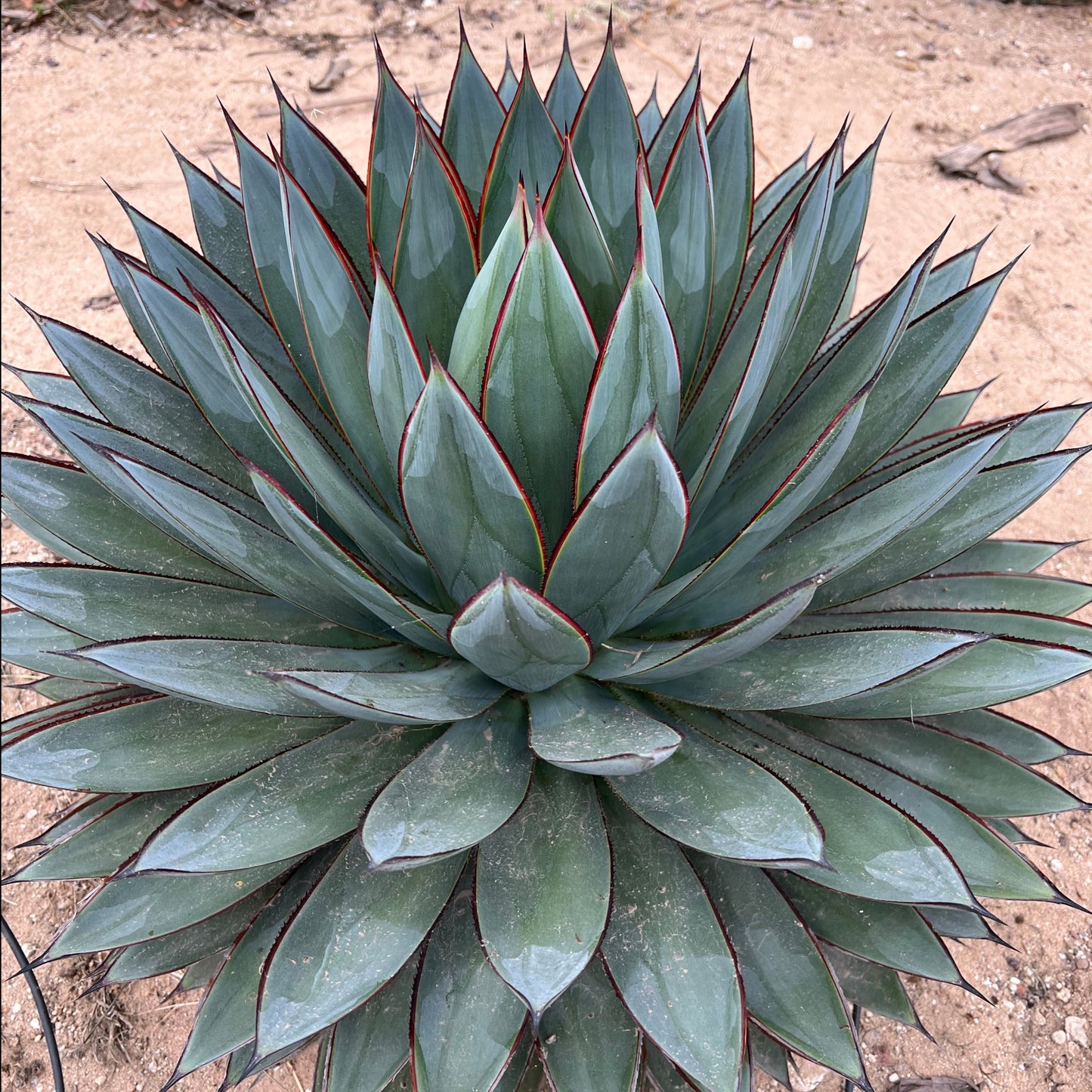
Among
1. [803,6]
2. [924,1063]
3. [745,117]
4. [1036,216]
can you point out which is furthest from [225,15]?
[924,1063]

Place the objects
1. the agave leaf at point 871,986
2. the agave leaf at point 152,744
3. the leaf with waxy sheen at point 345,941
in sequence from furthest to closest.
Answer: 1. the agave leaf at point 871,986
2. the agave leaf at point 152,744
3. the leaf with waxy sheen at point 345,941

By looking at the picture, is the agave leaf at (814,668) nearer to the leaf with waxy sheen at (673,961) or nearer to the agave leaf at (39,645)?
the leaf with waxy sheen at (673,961)

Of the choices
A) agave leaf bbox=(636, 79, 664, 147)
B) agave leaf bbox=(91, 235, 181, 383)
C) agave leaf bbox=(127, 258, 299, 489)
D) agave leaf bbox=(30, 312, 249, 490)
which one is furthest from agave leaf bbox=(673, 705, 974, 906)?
agave leaf bbox=(636, 79, 664, 147)

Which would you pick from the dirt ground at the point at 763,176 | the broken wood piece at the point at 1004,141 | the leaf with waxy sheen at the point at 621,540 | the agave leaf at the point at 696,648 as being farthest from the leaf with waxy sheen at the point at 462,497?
the broken wood piece at the point at 1004,141

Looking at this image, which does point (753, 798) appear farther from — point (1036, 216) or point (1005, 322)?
point (1036, 216)

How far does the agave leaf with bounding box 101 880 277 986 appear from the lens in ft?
4.70

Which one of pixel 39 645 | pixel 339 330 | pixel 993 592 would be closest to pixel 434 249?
pixel 339 330

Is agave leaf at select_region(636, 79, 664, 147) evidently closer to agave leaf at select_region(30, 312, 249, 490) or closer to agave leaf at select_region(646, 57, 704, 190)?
agave leaf at select_region(646, 57, 704, 190)

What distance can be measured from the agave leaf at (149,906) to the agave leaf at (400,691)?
0.33 m

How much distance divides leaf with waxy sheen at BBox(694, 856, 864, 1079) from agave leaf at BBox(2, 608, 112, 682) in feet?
3.25

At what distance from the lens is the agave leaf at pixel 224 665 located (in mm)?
1146

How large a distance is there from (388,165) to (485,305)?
490 mm

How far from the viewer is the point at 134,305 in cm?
159

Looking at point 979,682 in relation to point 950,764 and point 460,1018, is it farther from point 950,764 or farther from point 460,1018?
point 460,1018
